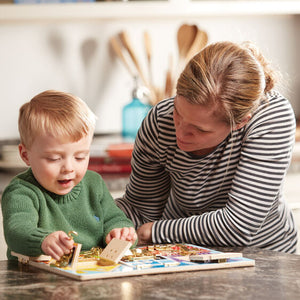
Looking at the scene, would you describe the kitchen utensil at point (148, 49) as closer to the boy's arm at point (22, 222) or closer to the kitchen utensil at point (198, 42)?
the kitchen utensil at point (198, 42)

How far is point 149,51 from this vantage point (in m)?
3.17

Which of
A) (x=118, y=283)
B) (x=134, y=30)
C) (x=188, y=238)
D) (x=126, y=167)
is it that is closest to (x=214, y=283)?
(x=118, y=283)

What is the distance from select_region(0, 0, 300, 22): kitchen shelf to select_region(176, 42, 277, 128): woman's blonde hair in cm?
142

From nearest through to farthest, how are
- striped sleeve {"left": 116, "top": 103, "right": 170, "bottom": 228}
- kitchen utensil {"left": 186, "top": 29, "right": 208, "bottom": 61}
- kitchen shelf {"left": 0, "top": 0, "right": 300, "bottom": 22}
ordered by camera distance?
striped sleeve {"left": 116, "top": 103, "right": 170, "bottom": 228}
kitchen shelf {"left": 0, "top": 0, "right": 300, "bottom": 22}
kitchen utensil {"left": 186, "top": 29, "right": 208, "bottom": 61}

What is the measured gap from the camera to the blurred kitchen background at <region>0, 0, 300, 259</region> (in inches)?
115

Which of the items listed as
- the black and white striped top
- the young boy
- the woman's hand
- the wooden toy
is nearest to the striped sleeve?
the black and white striped top

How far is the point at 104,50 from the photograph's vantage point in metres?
3.24

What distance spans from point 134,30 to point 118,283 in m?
2.38

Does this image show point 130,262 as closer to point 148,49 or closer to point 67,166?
point 67,166

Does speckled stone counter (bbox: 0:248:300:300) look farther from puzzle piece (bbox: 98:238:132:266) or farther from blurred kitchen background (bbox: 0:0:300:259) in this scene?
blurred kitchen background (bbox: 0:0:300:259)

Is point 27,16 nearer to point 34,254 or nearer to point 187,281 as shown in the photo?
point 34,254

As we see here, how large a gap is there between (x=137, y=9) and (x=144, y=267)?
6.66 feet

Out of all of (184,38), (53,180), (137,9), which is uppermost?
(137,9)

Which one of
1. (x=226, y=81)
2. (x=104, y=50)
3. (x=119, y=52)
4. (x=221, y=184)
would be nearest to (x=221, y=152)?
(x=221, y=184)
